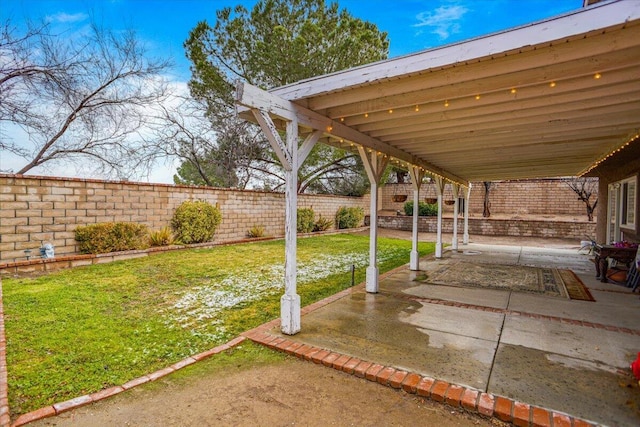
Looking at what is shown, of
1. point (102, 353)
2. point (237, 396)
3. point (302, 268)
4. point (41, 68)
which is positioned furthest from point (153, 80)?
point (237, 396)

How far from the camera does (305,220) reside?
12484mm

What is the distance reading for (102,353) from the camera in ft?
9.12

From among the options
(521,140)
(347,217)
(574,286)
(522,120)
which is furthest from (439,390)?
(347,217)

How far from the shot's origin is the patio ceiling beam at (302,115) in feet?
9.05

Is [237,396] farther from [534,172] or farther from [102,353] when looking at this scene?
[534,172]

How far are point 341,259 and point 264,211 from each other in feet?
14.2

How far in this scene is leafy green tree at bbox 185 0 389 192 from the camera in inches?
432

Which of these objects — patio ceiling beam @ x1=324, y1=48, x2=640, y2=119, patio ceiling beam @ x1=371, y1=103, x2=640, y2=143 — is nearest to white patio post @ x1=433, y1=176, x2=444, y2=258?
patio ceiling beam @ x1=371, y1=103, x2=640, y2=143

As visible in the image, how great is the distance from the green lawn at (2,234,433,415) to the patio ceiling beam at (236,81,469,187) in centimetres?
224

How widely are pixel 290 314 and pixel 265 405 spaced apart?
43.2 inches

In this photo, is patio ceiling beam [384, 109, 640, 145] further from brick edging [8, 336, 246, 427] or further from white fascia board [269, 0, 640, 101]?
brick edging [8, 336, 246, 427]

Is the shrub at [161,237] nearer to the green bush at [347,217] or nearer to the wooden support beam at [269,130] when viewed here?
the wooden support beam at [269,130]

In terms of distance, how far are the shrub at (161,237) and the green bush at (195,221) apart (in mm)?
321

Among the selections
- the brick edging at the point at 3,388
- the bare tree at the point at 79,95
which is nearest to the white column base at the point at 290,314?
the brick edging at the point at 3,388
